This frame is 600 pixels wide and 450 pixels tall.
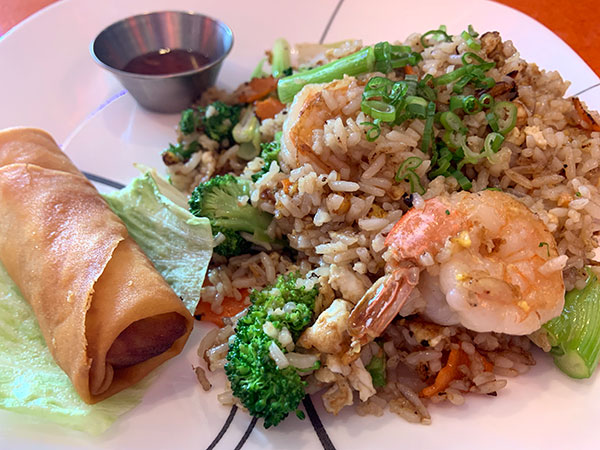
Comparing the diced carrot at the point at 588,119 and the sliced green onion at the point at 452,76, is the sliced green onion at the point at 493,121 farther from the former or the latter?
the diced carrot at the point at 588,119

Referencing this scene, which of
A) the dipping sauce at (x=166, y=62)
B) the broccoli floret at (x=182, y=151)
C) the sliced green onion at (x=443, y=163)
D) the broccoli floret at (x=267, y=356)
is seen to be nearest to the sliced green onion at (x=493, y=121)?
the sliced green onion at (x=443, y=163)

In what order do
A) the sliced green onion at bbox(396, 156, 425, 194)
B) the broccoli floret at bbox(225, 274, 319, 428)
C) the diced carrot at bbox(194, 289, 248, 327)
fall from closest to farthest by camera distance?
1. the broccoli floret at bbox(225, 274, 319, 428)
2. the sliced green onion at bbox(396, 156, 425, 194)
3. the diced carrot at bbox(194, 289, 248, 327)

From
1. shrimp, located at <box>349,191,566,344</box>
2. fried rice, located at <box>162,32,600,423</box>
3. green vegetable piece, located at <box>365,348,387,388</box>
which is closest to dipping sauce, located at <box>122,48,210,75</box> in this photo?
fried rice, located at <box>162,32,600,423</box>

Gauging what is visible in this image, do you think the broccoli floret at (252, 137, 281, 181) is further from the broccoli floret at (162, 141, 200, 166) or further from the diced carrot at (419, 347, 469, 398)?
the diced carrot at (419, 347, 469, 398)

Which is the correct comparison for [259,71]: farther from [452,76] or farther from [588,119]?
[588,119]

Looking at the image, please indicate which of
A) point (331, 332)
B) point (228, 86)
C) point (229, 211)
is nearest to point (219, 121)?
point (228, 86)

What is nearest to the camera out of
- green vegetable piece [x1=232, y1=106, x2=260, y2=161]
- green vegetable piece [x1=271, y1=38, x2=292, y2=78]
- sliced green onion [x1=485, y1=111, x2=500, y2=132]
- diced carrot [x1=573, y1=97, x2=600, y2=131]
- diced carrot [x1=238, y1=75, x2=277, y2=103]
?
sliced green onion [x1=485, y1=111, x2=500, y2=132]
